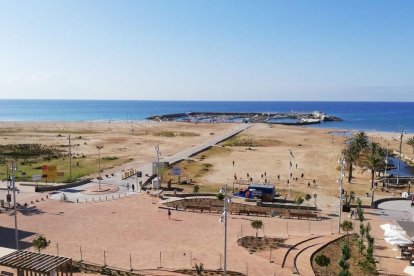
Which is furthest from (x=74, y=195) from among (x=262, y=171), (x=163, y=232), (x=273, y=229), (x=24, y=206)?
(x=262, y=171)

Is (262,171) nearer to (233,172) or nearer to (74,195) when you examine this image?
(233,172)

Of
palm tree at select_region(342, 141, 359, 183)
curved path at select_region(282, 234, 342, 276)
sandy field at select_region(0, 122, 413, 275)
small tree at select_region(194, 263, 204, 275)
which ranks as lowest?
sandy field at select_region(0, 122, 413, 275)

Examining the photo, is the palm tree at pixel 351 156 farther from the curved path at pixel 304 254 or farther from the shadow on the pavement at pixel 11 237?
the shadow on the pavement at pixel 11 237

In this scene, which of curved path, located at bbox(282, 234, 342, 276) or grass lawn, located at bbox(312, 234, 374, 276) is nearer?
grass lawn, located at bbox(312, 234, 374, 276)

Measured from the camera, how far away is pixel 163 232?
34.4m

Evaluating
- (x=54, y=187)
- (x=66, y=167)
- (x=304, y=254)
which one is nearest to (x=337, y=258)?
(x=304, y=254)

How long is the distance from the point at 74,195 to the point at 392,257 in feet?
115

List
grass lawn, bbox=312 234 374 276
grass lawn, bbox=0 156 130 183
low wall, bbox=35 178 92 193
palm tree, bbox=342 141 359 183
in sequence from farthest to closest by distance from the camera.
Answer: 1. grass lawn, bbox=0 156 130 183
2. palm tree, bbox=342 141 359 183
3. low wall, bbox=35 178 92 193
4. grass lawn, bbox=312 234 374 276

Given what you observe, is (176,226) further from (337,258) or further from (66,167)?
(66,167)

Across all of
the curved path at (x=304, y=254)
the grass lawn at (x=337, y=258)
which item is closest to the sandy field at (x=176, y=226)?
the curved path at (x=304, y=254)

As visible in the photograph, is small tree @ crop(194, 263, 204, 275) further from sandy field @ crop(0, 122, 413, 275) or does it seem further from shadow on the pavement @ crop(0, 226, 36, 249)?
shadow on the pavement @ crop(0, 226, 36, 249)

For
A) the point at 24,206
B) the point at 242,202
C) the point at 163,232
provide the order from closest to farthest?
1. the point at 163,232
2. the point at 24,206
3. the point at 242,202

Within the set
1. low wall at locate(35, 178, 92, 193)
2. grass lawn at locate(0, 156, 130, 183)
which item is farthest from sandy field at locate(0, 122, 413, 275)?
low wall at locate(35, 178, 92, 193)

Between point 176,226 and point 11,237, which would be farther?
point 176,226
